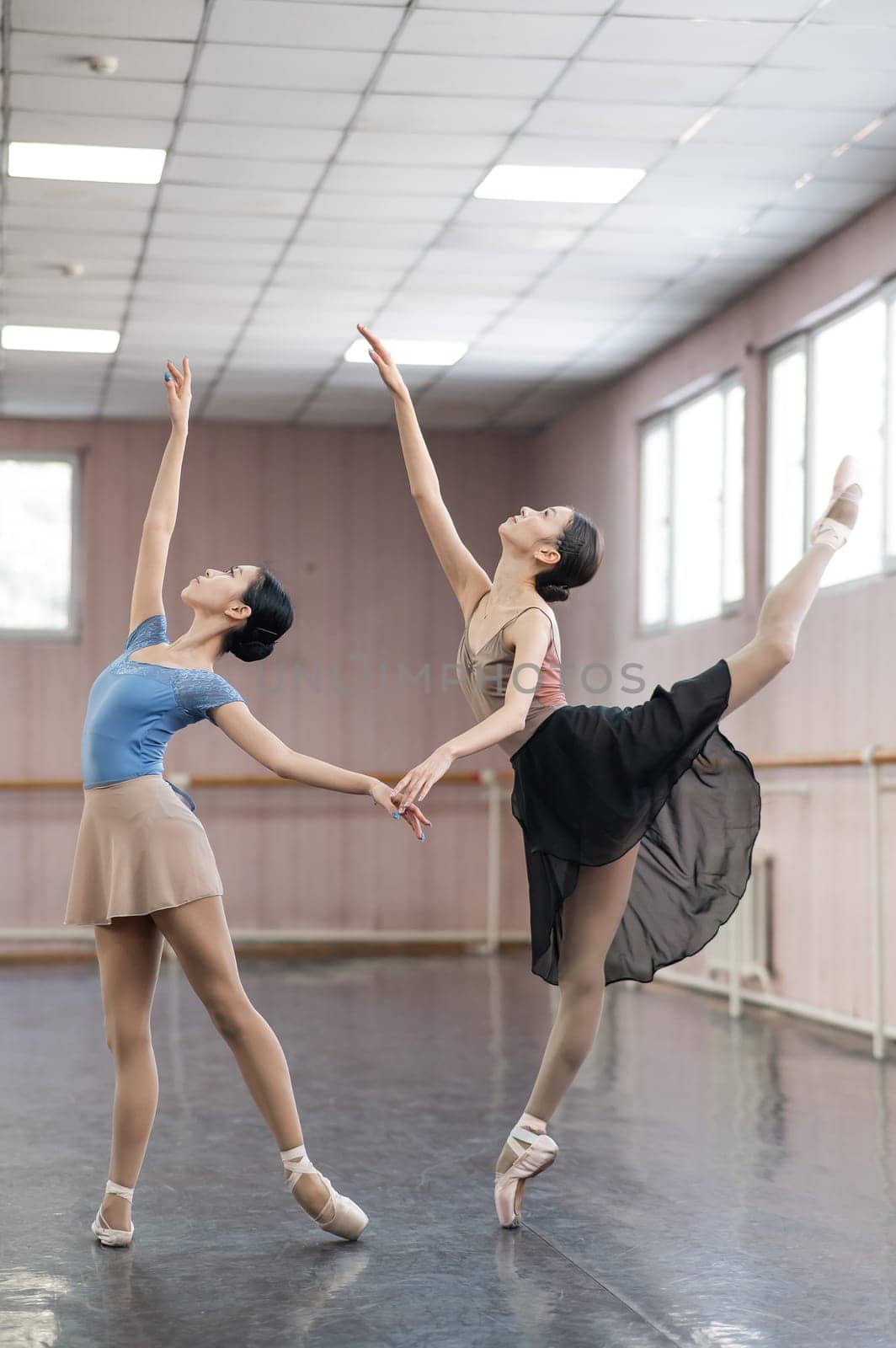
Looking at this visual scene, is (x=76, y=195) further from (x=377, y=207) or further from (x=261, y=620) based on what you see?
(x=261, y=620)

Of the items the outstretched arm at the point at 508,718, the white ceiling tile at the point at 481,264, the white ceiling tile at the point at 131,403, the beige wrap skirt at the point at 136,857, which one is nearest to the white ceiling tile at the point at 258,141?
the white ceiling tile at the point at 481,264

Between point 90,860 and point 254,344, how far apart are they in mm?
5522

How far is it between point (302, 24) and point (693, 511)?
3.81 m

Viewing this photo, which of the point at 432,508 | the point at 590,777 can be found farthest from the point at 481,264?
the point at 590,777

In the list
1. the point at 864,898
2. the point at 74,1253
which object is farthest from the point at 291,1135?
the point at 864,898

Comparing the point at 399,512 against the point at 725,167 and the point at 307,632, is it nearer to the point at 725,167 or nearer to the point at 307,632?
the point at 307,632

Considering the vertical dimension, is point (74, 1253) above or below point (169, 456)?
below

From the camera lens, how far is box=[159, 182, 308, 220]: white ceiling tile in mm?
5930

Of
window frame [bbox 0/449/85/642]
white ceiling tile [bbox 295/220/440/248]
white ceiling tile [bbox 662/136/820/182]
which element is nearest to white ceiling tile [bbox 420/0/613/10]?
white ceiling tile [bbox 662/136/820/182]

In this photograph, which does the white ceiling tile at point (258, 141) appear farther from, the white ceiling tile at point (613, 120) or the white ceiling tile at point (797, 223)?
the white ceiling tile at point (797, 223)

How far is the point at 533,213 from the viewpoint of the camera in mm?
6160

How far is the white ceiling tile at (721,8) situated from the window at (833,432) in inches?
65.7

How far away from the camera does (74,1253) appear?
9.82 ft

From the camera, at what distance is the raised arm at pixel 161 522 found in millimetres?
3146
